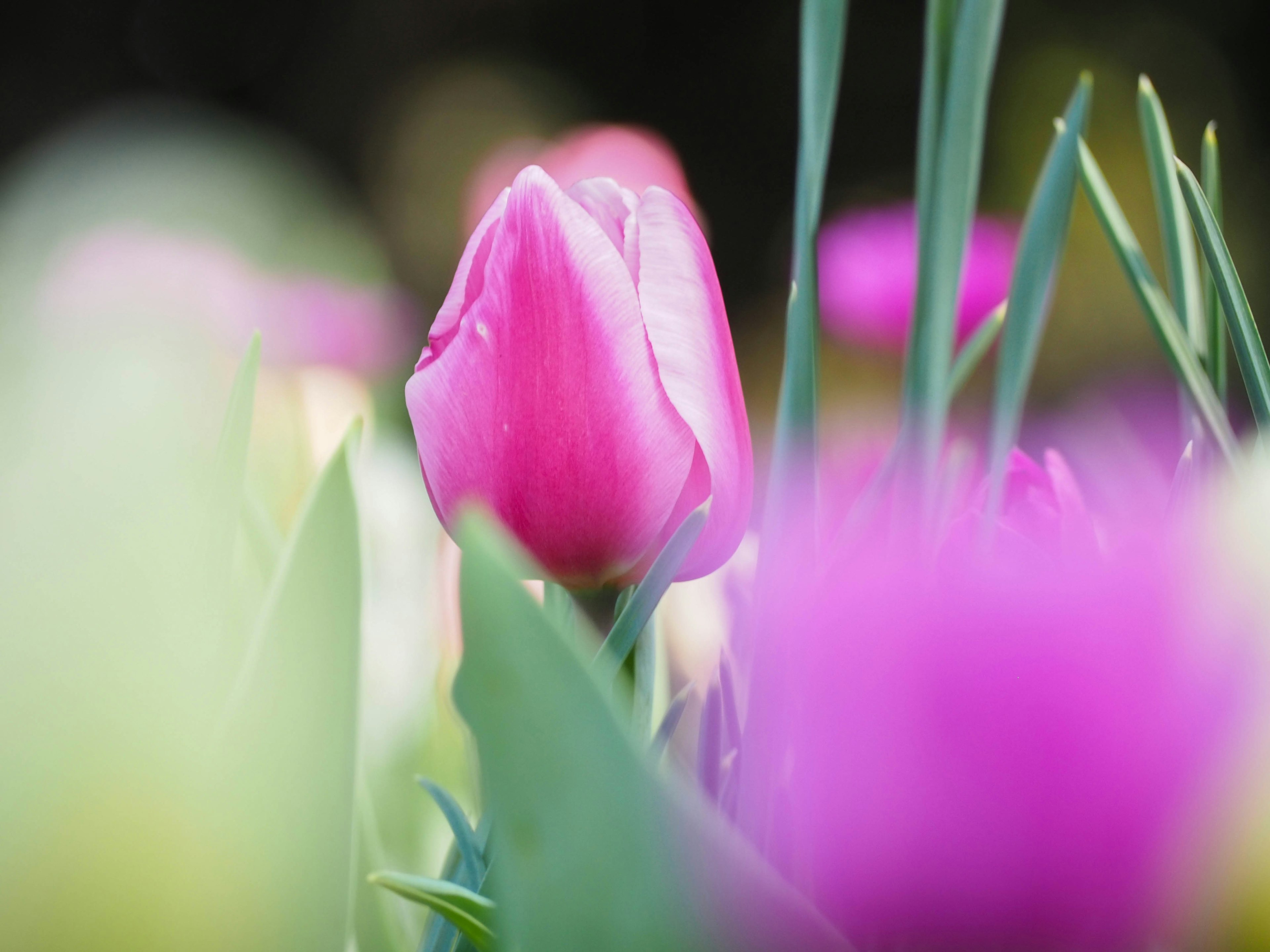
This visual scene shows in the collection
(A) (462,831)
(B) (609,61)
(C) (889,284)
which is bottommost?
(A) (462,831)

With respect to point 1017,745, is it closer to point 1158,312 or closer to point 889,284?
point 1158,312

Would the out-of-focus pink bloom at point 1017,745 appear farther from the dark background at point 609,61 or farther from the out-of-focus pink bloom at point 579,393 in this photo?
the dark background at point 609,61

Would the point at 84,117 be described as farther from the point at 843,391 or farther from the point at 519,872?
the point at 519,872

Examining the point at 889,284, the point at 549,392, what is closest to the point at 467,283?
the point at 549,392

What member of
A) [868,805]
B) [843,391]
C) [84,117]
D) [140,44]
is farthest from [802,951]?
[140,44]

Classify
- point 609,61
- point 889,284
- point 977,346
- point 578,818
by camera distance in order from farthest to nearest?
point 609,61, point 889,284, point 977,346, point 578,818

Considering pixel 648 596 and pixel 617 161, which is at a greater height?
pixel 617 161

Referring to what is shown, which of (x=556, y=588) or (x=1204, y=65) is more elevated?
(x=1204, y=65)
